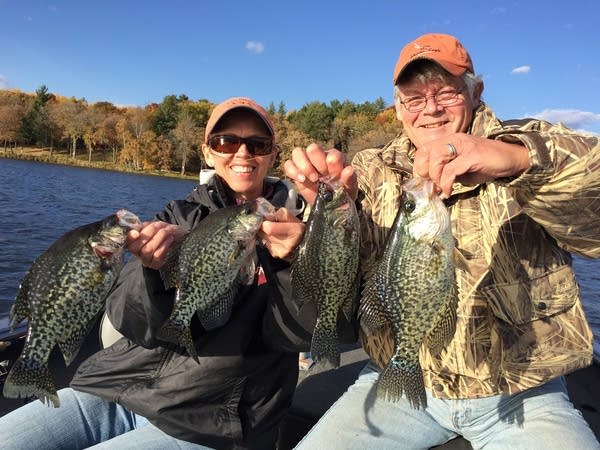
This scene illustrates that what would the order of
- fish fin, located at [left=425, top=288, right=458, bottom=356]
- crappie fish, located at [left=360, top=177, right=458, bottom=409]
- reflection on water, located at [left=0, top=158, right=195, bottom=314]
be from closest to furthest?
crappie fish, located at [left=360, top=177, right=458, bottom=409], fish fin, located at [left=425, top=288, right=458, bottom=356], reflection on water, located at [left=0, top=158, right=195, bottom=314]

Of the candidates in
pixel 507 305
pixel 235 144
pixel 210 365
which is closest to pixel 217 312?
pixel 210 365

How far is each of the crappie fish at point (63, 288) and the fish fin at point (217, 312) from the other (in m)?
0.68

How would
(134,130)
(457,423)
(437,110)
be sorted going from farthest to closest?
(134,130) < (437,110) < (457,423)

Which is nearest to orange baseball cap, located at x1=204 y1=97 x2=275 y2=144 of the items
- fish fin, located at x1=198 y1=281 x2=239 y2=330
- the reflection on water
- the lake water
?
fish fin, located at x1=198 y1=281 x2=239 y2=330

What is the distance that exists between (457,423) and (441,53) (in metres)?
2.89

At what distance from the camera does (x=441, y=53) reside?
348 cm

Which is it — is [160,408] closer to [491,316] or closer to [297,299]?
[297,299]

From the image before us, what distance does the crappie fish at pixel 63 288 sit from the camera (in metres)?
2.80

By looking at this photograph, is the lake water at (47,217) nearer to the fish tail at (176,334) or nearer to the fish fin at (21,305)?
the fish fin at (21,305)

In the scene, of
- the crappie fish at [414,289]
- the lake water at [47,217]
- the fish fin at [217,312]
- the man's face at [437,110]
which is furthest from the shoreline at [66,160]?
the crappie fish at [414,289]

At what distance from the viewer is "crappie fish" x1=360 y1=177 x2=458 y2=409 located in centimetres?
268

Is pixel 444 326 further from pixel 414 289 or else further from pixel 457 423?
pixel 457 423

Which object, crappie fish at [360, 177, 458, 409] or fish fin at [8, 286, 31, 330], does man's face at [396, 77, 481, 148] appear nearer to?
crappie fish at [360, 177, 458, 409]

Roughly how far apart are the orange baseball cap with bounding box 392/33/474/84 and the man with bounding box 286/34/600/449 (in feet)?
0.03
